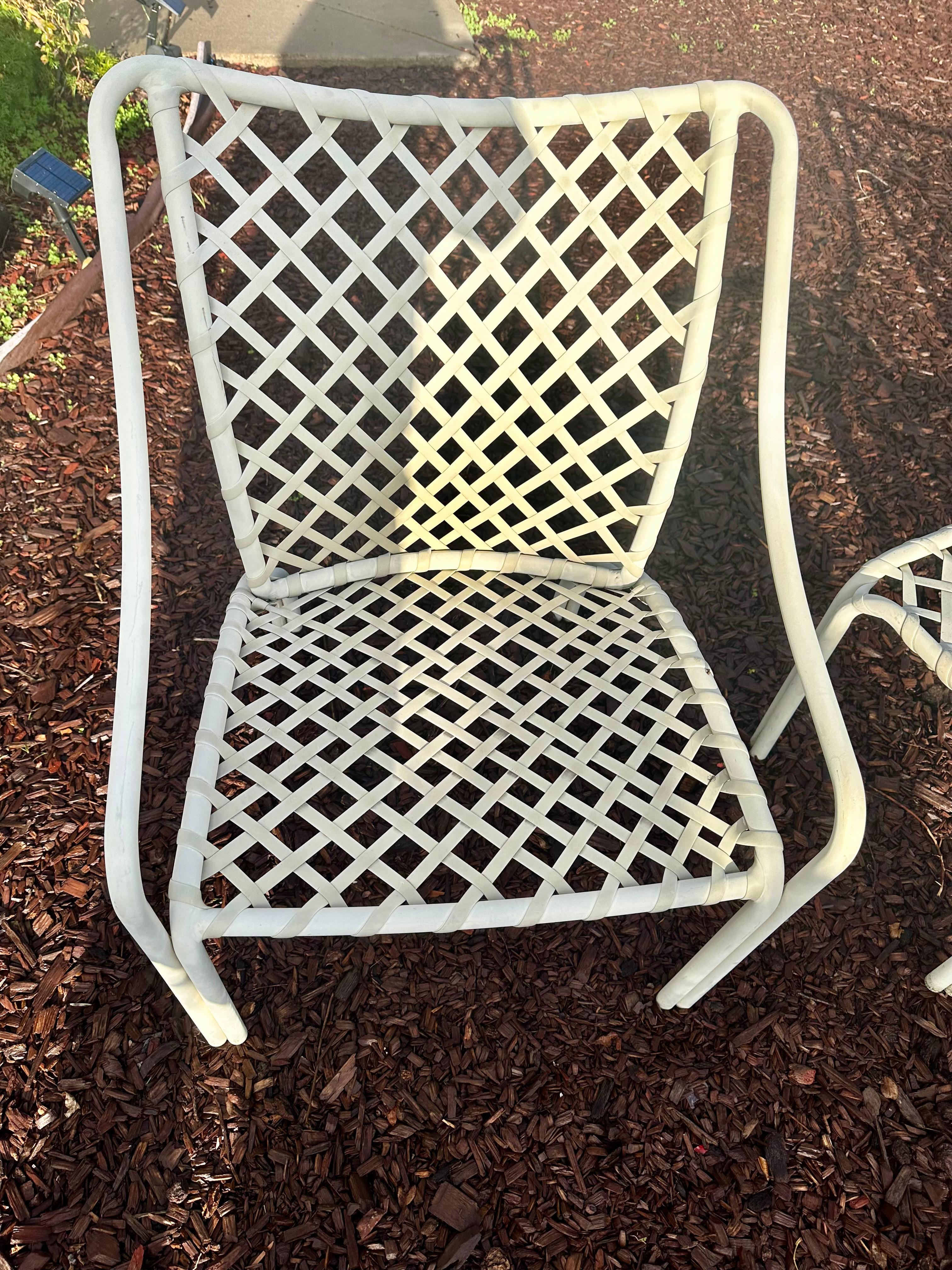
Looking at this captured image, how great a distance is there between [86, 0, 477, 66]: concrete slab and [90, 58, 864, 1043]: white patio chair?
2.58 meters

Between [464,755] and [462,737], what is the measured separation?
0.11 metres

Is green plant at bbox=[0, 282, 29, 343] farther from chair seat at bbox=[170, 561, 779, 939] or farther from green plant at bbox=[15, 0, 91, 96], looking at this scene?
chair seat at bbox=[170, 561, 779, 939]

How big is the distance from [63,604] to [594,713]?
134 centimetres

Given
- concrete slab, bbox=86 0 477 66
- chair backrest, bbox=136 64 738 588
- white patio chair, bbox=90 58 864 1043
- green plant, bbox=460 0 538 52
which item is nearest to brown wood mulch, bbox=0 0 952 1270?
white patio chair, bbox=90 58 864 1043

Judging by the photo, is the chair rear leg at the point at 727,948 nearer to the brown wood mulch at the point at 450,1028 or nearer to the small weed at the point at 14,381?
the brown wood mulch at the point at 450,1028

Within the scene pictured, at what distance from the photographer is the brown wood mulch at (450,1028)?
124cm

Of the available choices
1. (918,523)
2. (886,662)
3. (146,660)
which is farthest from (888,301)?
(146,660)

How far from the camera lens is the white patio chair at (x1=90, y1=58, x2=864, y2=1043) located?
39.9 inches

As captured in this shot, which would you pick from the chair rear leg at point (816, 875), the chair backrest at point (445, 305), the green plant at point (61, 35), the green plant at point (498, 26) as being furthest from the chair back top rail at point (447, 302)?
the green plant at point (498, 26)

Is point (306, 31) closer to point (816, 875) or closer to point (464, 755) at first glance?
point (464, 755)

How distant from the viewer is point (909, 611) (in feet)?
4.06

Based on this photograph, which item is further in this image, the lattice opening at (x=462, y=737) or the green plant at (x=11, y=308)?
the green plant at (x=11, y=308)

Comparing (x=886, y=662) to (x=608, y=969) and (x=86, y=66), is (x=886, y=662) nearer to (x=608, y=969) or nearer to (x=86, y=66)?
(x=608, y=969)

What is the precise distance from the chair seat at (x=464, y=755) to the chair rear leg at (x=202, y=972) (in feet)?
0.07
